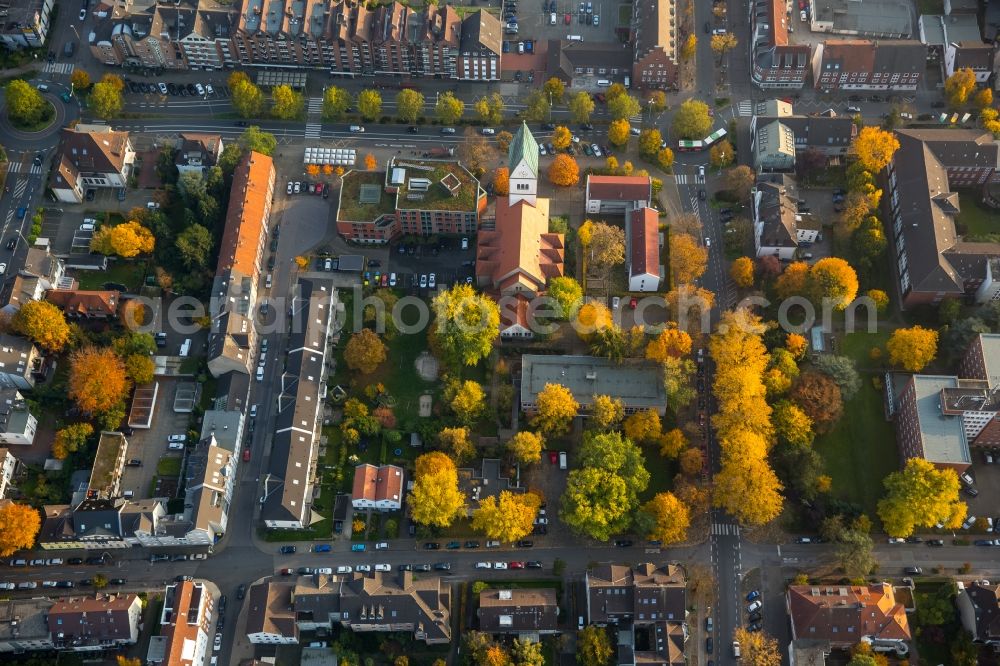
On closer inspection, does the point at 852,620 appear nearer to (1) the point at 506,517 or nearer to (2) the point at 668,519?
(2) the point at 668,519

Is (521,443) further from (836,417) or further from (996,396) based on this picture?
(996,396)

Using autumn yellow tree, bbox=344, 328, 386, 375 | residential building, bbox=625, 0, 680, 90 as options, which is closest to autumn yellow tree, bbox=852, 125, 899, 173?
residential building, bbox=625, 0, 680, 90

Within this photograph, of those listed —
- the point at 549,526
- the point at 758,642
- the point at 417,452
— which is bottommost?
the point at 758,642

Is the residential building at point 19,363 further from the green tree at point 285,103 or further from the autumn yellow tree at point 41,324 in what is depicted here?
the green tree at point 285,103

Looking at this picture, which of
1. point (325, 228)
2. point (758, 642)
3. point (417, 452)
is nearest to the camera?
point (758, 642)

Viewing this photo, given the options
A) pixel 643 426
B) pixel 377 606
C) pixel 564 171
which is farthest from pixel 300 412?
pixel 564 171

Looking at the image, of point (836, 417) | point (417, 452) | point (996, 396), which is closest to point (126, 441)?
point (417, 452)
